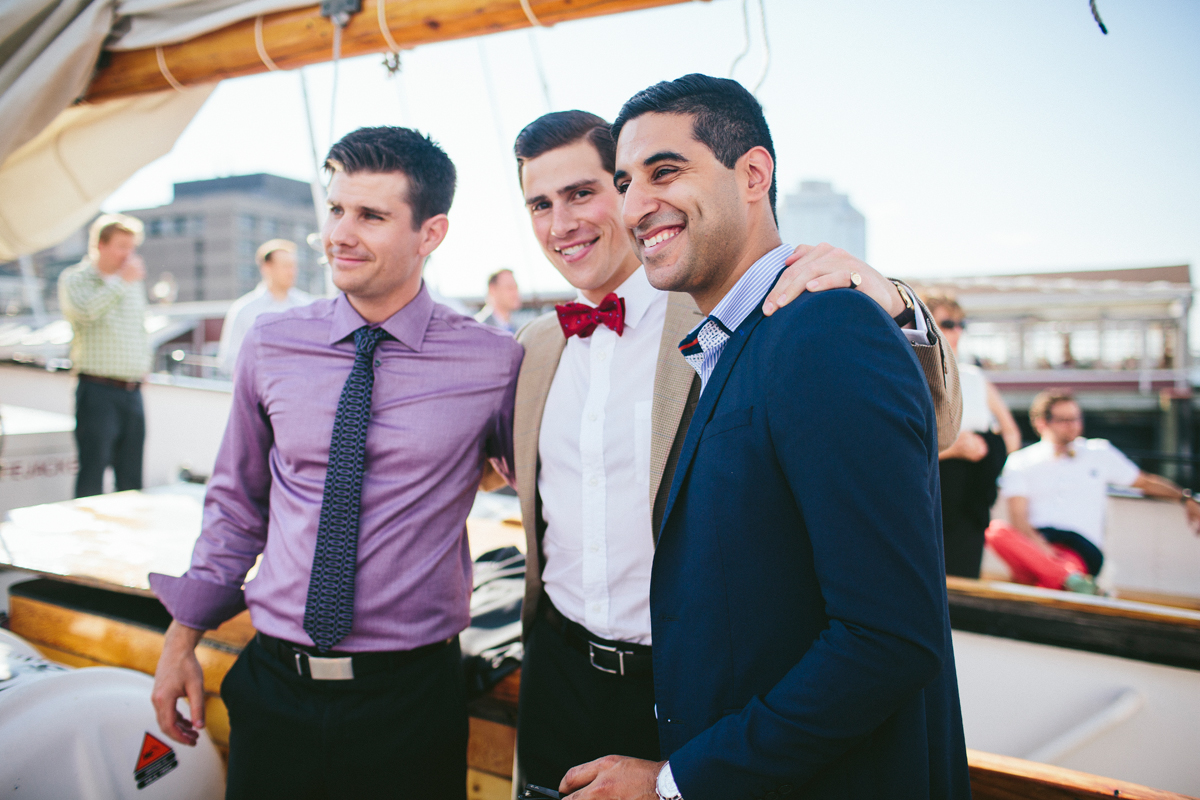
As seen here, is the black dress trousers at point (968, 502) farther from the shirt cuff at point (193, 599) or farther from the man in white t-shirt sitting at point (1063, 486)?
the shirt cuff at point (193, 599)

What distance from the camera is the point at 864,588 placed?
0.65 meters

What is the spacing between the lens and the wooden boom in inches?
68.4

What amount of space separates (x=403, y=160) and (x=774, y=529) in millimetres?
1186

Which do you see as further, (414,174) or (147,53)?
(147,53)

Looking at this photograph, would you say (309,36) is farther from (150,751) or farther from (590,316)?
(150,751)

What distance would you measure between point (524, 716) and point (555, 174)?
1221mm

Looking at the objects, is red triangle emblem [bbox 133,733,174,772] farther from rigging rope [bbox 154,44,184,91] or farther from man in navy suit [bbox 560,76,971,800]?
rigging rope [bbox 154,44,184,91]

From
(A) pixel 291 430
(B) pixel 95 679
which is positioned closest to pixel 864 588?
(A) pixel 291 430

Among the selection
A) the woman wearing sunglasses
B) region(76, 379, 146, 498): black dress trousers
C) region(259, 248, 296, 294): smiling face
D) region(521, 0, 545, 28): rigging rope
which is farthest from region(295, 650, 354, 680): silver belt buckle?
region(259, 248, 296, 294): smiling face

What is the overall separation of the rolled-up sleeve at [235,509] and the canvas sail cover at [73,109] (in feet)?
4.39

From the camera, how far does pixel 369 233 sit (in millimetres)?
1418

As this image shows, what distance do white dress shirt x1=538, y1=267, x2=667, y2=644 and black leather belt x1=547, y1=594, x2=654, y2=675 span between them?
17 mm

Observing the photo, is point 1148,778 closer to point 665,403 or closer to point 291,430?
point 665,403

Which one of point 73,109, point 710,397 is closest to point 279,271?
point 73,109
